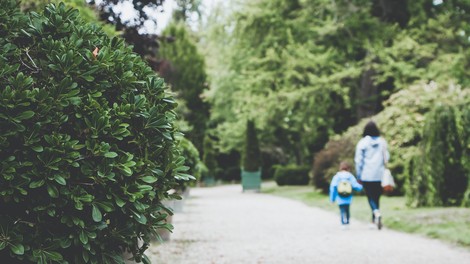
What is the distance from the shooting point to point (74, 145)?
3.28 meters

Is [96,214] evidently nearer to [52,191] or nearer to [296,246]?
[52,191]

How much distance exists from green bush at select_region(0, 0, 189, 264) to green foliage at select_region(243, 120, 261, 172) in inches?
1049

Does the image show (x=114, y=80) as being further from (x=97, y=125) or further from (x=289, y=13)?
(x=289, y=13)

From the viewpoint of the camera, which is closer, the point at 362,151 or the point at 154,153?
the point at 154,153

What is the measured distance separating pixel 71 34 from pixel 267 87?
2161 centimetres

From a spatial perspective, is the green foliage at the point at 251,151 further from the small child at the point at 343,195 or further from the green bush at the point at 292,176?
the small child at the point at 343,195

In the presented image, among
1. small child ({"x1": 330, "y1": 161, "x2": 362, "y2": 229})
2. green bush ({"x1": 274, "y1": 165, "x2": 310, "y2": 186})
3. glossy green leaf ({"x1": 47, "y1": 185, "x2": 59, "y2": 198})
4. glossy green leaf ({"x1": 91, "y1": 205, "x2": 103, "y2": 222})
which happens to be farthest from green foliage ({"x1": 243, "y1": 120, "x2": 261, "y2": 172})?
glossy green leaf ({"x1": 47, "y1": 185, "x2": 59, "y2": 198})

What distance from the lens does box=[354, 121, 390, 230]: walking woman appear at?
395 inches

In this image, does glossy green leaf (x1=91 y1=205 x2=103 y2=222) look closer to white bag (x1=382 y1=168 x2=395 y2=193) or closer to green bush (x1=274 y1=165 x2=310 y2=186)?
white bag (x1=382 y1=168 x2=395 y2=193)

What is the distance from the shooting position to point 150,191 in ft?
12.0

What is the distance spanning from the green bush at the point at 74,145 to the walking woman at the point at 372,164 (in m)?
6.68

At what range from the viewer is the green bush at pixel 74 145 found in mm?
3232

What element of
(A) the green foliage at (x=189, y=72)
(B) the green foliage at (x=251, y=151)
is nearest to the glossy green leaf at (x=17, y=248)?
(B) the green foliage at (x=251, y=151)

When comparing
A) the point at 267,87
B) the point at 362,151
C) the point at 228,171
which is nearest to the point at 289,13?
the point at 267,87
